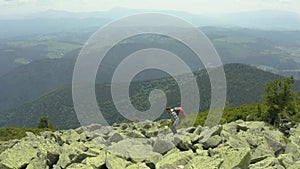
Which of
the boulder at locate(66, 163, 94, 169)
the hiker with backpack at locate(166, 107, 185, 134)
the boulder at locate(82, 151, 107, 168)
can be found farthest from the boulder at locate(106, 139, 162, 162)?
the hiker with backpack at locate(166, 107, 185, 134)

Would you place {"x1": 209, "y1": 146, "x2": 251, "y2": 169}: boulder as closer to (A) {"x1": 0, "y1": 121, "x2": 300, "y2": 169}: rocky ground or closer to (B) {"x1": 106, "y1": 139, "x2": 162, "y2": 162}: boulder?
(A) {"x1": 0, "y1": 121, "x2": 300, "y2": 169}: rocky ground

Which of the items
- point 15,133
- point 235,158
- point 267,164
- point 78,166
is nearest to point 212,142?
point 235,158

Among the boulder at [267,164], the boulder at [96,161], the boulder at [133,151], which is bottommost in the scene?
the boulder at [133,151]

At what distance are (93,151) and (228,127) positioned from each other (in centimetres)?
1140

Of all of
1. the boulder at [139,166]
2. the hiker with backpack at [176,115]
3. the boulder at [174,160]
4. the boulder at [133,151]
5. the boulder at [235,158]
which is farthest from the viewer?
the hiker with backpack at [176,115]

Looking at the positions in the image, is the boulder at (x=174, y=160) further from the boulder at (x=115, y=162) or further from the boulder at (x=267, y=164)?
the boulder at (x=267, y=164)

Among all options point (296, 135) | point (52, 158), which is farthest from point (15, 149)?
point (296, 135)

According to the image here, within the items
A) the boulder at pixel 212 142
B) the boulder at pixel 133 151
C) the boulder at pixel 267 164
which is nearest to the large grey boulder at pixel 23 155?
the boulder at pixel 133 151

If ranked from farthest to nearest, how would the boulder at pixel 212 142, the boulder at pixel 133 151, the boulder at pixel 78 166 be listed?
the boulder at pixel 212 142, the boulder at pixel 133 151, the boulder at pixel 78 166

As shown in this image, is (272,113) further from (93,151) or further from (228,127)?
(93,151)

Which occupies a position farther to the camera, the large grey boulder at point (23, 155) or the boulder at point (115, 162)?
the large grey boulder at point (23, 155)

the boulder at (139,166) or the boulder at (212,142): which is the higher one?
the boulder at (139,166)

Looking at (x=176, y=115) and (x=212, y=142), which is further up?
(x=176, y=115)

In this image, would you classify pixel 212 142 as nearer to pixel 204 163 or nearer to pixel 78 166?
pixel 204 163
